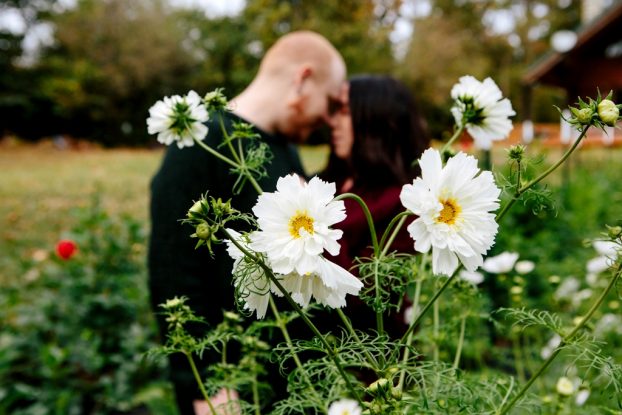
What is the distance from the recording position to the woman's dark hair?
179 cm

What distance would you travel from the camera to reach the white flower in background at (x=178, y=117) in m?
0.84

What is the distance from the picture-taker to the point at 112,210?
7.01 m

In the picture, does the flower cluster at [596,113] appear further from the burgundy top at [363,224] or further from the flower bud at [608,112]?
the burgundy top at [363,224]

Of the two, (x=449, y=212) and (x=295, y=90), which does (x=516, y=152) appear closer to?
(x=449, y=212)

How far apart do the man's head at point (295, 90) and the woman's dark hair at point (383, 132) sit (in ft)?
0.31

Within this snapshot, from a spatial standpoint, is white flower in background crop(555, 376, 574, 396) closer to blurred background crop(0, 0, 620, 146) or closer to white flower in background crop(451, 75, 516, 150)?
white flower in background crop(451, 75, 516, 150)

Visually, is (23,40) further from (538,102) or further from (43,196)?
(538,102)

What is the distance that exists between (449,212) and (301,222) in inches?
6.1

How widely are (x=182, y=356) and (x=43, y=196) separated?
743cm

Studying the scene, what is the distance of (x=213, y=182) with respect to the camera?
1588mm

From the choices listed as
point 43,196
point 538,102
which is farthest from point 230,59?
point 538,102

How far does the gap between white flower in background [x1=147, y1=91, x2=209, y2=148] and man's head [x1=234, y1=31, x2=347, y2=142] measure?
99cm

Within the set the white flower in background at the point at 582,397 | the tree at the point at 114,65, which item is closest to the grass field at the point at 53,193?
the white flower in background at the point at 582,397

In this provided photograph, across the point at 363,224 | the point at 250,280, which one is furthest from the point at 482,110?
the point at 363,224
